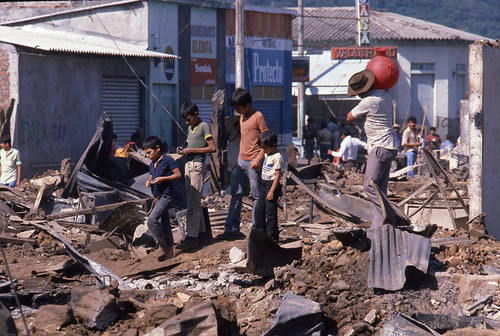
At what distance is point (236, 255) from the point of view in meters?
9.09

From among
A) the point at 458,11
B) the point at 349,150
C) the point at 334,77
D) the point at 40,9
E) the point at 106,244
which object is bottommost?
the point at 106,244

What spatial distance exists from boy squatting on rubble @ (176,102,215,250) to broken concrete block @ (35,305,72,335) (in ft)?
9.92

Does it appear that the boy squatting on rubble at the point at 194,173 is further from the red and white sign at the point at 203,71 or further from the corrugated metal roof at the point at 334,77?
the corrugated metal roof at the point at 334,77

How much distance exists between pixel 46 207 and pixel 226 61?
564 inches

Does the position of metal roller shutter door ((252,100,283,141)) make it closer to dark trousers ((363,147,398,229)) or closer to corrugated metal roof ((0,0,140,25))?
corrugated metal roof ((0,0,140,25))

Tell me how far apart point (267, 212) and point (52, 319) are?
3.16m

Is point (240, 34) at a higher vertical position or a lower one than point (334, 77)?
higher

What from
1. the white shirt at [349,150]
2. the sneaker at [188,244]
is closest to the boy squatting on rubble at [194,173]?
the sneaker at [188,244]

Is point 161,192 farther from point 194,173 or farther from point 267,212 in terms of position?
point 267,212

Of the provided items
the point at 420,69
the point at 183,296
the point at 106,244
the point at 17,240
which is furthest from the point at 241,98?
the point at 420,69

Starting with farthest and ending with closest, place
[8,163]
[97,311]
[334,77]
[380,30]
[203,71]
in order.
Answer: [380,30], [334,77], [203,71], [8,163], [97,311]

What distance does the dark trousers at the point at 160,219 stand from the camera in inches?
366

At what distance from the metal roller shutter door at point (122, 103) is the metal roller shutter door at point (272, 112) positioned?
253 inches

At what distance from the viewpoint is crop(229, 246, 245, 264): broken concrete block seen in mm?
9039
